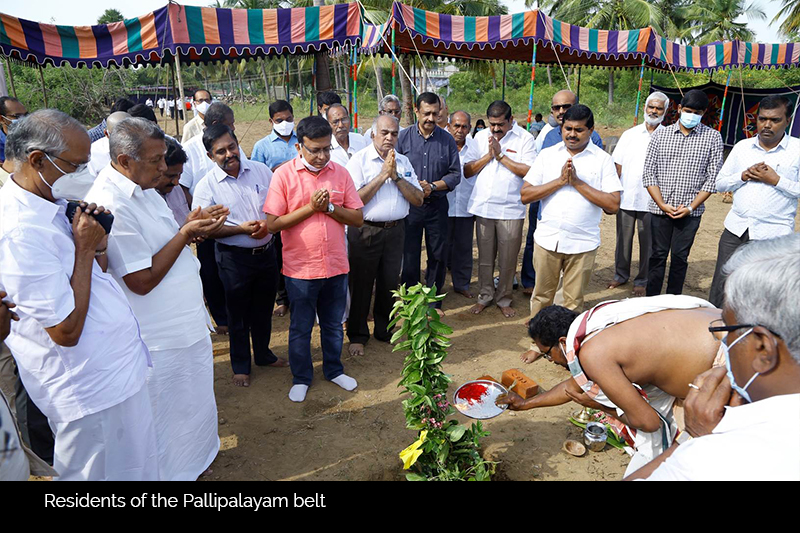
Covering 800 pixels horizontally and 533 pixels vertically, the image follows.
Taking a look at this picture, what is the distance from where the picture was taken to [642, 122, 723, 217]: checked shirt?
4586 millimetres

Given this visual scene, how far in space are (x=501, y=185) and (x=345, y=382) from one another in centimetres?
244

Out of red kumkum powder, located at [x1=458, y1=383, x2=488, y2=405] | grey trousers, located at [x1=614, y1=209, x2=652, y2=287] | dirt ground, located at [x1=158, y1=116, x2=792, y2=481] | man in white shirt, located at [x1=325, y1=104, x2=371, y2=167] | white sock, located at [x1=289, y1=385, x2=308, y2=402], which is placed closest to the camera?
dirt ground, located at [x1=158, y1=116, x2=792, y2=481]

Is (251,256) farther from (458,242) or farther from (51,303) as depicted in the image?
(458,242)

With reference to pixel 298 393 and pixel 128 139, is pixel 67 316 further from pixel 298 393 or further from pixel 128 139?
pixel 298 393

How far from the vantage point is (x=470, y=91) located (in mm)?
34625

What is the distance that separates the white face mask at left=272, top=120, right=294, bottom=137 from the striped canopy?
96.5 inches

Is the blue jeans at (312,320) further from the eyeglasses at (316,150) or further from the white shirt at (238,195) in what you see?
the eyeglasses at (316,150)

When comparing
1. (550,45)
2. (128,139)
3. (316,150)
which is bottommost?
(316,150)

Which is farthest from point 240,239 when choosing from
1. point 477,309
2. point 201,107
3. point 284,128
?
point 201,107

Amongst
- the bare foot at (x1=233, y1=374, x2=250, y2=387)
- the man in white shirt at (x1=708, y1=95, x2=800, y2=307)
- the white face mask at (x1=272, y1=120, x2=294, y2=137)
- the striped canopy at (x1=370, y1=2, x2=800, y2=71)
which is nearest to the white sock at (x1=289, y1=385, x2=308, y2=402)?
the bare foot at (x1=233, y1=374, x2=250, y2=387)

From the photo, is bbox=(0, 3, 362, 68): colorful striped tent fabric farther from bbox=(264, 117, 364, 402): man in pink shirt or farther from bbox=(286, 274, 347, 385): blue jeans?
bbox=(286, 274, 347, 385): blue jeans

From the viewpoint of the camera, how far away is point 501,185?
4.98 m

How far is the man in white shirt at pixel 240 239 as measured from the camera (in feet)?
11.6

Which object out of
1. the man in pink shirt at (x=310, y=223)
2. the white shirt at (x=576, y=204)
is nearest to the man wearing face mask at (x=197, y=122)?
the man in pink shirt at (x=310, y=223)
